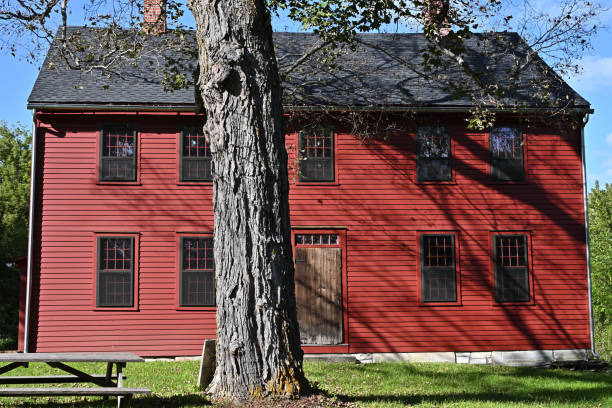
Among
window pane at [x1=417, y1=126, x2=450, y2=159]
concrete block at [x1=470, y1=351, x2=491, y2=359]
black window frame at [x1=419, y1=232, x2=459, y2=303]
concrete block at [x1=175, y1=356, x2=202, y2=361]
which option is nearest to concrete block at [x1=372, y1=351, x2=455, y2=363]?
concrete block at [x1=470, y1=351, x2=491, y2=359]

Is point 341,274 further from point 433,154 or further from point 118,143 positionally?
point 118,143

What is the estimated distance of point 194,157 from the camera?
15.3 metres

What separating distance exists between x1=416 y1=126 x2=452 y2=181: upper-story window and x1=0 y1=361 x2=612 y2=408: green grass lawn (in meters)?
4.58

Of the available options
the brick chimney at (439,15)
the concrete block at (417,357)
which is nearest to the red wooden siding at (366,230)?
the concrete block at (417,357)

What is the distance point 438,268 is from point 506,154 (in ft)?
11.0

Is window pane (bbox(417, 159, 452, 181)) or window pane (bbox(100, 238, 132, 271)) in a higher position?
window pane (bbox(417, 159, 452, 181))

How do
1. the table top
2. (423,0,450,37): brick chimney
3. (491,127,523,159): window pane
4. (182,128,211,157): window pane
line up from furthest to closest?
(491,127,523,159): window pane < (182,128,211,157): window pane < (423,0,450,37): brick chimney < the table top

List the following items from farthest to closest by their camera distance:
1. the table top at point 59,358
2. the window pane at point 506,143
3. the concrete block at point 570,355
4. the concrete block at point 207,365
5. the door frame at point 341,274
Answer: the window pane at point 506,143 → the concrete block at point 570,355 → the door frame at point 341,274 → the concrete block at point 207,365 → the table top at point 59,358

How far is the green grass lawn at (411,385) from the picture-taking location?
26.1 feet

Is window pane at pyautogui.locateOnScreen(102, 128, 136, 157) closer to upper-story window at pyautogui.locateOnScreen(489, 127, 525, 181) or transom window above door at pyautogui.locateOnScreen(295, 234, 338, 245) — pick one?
transom window above door at pyautogui.locateOnScreen(295, 234, 338, 245)

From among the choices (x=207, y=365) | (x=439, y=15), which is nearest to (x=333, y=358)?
(x=207, y=365)

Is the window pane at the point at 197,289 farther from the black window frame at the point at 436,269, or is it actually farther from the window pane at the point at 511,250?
the window pane at the point at 511,250

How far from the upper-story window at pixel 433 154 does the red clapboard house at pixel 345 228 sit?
0.04m

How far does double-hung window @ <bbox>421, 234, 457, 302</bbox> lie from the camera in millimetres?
15328
